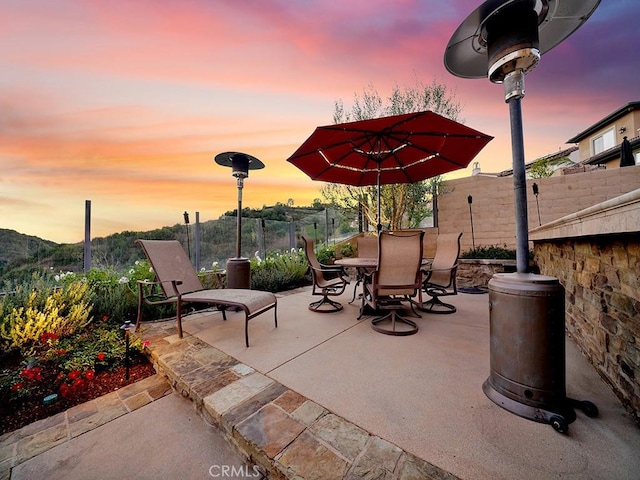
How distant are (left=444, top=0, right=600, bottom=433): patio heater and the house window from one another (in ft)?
64.9

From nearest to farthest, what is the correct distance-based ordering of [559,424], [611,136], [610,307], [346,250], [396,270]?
[559,424]
[610,307]
[396,270]
[346,250]
[611,136]

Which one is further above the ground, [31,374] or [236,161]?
[236,161]

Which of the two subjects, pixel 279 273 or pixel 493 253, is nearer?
pixel 279 273

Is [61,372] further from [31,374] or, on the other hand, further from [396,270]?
[396,270]

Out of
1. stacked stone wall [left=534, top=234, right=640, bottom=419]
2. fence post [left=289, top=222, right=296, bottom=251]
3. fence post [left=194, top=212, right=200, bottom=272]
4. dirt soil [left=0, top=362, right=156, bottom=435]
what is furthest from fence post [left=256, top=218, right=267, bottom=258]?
stacked stone wall [left=534, top=234, right=640, bottom=419]

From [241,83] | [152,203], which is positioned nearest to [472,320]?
[241,83]

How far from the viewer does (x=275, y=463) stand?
1.15m

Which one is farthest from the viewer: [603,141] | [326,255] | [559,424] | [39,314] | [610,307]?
[603,141]

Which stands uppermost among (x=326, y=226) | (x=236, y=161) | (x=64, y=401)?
(x=236, y=161)

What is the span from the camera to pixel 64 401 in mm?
1883

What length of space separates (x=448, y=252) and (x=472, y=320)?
1.13m

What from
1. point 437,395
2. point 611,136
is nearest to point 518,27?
point 437,395

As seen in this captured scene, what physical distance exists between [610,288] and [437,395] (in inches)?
51.5

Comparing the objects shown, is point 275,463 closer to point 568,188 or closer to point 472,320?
point 472,320
